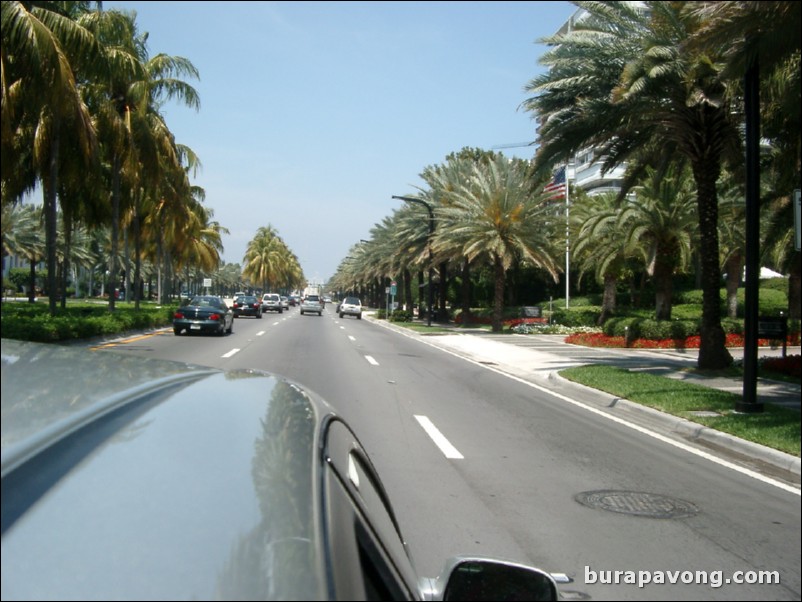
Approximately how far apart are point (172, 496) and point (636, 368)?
1910cm

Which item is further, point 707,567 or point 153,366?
point 707,567

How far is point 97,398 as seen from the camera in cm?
179

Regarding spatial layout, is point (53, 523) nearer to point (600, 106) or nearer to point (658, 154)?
point (600, 106)

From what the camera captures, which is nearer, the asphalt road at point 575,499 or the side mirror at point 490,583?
the side mirror at point 490,583

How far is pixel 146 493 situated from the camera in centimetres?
150

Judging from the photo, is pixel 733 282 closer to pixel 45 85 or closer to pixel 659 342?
pixel 659 342

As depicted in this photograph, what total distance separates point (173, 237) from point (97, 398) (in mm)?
45651

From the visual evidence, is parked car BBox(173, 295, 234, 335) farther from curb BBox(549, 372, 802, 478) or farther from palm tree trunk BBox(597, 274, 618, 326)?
curb BBox(549, 372, 802, 478)

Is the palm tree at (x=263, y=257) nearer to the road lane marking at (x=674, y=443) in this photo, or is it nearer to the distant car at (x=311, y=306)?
the distant car at (x=311, y=306)

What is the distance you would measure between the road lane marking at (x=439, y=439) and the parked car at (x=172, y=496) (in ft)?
21.5

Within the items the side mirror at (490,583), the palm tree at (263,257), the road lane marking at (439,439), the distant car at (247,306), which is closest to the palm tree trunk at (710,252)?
the road lane marking at (439,439)

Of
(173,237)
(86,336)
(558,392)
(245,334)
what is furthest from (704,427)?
(173,237)

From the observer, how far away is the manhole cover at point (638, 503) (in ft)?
20.9

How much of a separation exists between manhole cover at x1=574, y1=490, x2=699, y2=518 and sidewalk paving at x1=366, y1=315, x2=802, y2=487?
178 cm
